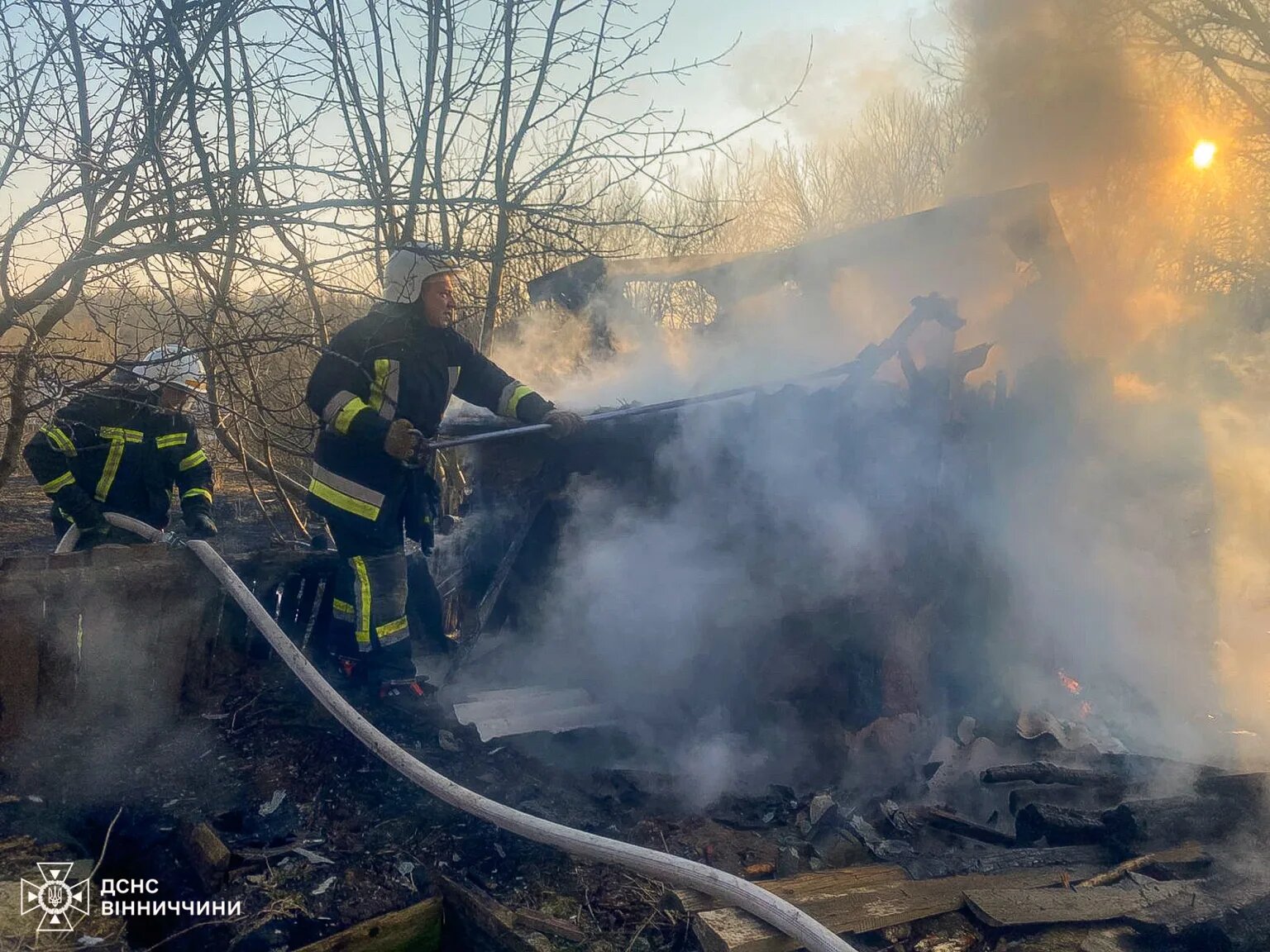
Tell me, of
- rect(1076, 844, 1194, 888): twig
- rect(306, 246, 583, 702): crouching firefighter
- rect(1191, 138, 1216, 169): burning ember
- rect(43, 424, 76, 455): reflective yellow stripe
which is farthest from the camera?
rect(1191, 138, 1216, 169): burning ember

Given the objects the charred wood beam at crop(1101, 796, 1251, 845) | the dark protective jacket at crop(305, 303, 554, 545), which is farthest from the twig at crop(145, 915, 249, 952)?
the charred wood beam at crop(1101, 796, 1251, 845)

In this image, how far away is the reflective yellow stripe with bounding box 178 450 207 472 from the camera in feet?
17.6

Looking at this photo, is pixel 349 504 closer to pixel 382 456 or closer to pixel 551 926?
pixel 382 456

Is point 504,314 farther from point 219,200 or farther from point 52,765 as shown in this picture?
Result: point 52,765

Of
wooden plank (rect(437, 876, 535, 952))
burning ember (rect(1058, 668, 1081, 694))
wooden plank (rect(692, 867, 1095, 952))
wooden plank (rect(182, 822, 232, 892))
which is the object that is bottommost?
burning ember (rect(1058, 668, 1081, 694))

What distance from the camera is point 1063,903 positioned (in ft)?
10.5

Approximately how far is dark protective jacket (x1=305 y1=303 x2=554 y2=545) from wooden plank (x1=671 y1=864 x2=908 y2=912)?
2.38 m

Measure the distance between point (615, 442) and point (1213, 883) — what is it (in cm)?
347

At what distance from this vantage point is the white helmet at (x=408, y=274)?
4680 millimetres

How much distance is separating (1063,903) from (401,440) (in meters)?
3.38

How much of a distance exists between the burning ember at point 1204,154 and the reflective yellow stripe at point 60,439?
13200mm

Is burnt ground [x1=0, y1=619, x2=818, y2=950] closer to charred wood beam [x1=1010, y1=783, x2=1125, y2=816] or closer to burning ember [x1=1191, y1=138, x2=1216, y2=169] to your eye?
charred wood beam [x1=1010, y1=783, x2=1125, y2=816]

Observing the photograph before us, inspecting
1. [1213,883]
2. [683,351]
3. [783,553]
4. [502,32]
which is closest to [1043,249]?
[683,351]

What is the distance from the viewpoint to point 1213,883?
3.39m
